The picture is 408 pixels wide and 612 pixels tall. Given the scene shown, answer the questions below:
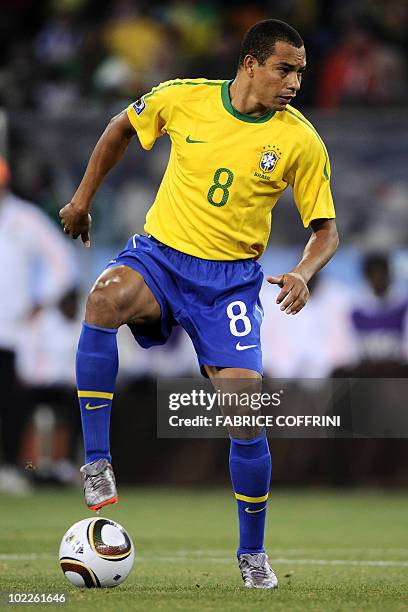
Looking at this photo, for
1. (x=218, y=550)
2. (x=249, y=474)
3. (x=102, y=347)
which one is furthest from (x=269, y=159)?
(x=218, y=550)

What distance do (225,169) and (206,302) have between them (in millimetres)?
622

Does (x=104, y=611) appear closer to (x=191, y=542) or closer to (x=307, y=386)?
(x=191, y=542)

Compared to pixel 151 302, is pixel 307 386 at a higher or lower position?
lower

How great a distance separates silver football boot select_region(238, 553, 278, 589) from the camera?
19.9 feet

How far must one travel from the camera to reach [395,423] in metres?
11.6

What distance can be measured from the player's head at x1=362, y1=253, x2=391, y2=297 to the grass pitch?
1924mm

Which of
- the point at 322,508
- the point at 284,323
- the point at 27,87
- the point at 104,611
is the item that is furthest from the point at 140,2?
the point at 104,611

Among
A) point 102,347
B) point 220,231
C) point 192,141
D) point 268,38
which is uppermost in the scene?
point 268,38

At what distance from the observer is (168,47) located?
14.9 m

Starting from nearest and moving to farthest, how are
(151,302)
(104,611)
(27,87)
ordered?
(104,611)
(151,302)
(27,87)

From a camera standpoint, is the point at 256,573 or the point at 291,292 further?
the point at 256,573

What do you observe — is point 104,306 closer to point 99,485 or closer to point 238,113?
point 99,485

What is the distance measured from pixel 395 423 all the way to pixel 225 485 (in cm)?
175

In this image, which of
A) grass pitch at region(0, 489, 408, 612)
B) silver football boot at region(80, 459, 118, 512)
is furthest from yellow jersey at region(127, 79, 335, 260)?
grass pitch at region(0, 489, 408, 612)
